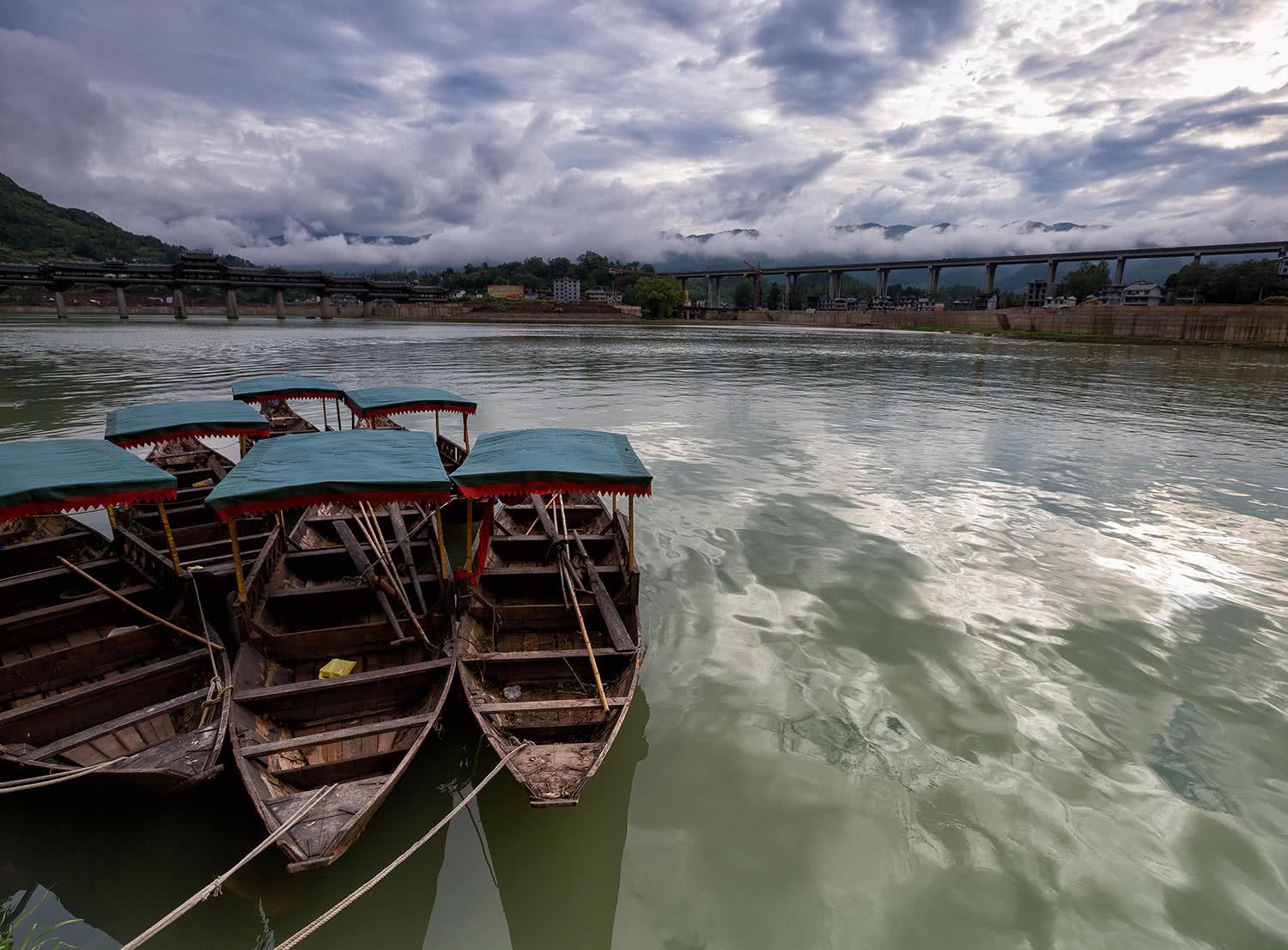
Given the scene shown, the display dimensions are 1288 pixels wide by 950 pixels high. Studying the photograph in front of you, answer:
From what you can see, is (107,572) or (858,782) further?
(107,572)

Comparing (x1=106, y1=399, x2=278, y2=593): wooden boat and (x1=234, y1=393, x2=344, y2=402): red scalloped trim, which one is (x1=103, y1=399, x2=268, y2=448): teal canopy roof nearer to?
(x1=106, y1=399, x2=278, y2=593): wooden boat

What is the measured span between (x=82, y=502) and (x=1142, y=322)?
95.7m

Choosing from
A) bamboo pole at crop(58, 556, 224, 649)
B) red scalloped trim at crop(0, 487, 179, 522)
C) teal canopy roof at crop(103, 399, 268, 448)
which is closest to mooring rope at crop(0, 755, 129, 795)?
bamboo pole at crop(58, 556, 224, 649)

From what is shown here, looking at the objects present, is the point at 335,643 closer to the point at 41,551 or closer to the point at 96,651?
the point at 96,651

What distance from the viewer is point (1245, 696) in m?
7.65

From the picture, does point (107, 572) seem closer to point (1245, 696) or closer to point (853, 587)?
point (853, 587)

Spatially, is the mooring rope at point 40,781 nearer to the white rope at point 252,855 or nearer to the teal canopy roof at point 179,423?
the white rope at point 252,855

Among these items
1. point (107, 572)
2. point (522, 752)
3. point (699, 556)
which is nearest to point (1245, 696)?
point (699, 556)

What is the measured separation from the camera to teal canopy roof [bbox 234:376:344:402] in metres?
16.1

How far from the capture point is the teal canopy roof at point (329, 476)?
21.8 ft

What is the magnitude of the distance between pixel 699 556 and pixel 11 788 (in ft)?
29.7

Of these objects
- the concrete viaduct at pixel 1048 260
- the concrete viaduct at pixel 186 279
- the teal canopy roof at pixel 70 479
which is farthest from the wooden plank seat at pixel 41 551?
the concrete viaduct at pixel 1048 260

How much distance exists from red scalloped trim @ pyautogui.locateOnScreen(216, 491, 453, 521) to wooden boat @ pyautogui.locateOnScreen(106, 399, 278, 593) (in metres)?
3.01

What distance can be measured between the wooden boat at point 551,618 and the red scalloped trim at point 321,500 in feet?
1.43
